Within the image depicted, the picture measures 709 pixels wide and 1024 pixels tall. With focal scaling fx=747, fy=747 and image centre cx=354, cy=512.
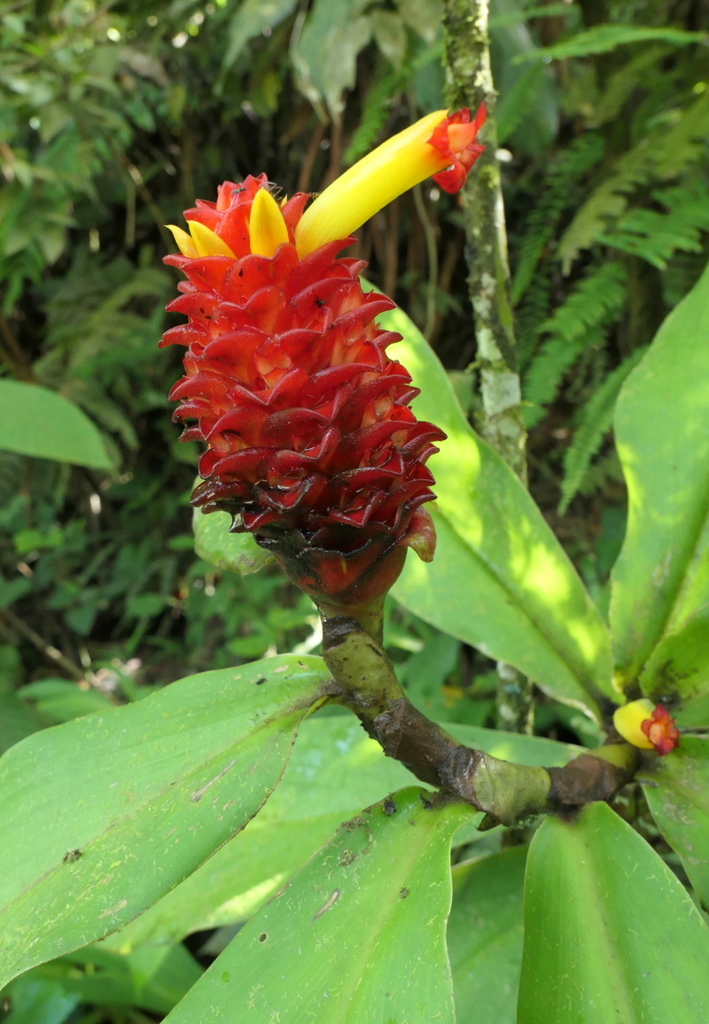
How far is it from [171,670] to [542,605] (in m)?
2.24

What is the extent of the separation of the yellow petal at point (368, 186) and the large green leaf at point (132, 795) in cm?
39

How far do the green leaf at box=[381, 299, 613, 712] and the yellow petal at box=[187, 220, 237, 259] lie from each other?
0.46 meters

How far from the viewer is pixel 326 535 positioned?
1.86 feet

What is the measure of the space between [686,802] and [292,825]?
Answer: 509 mm

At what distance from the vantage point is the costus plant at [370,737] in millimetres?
535

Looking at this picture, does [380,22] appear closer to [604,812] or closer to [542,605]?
[542,605]

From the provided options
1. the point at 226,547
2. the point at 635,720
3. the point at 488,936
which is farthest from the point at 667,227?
the point at 488,936

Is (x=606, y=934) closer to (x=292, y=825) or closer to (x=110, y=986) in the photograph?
(x=292, y=825)

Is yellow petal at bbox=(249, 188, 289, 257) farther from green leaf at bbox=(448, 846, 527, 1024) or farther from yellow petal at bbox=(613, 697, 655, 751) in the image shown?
green leaf at bbox=(448, 846, 527, 1024)

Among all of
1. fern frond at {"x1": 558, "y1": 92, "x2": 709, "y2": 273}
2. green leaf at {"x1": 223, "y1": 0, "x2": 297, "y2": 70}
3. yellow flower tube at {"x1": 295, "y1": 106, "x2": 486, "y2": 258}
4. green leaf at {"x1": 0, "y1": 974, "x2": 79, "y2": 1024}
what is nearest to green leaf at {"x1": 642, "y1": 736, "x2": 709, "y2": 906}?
yellow flower tube at {"x1": 295, "y1": 106, "x2": 486, "y2": 258}

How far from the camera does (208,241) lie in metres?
0.53

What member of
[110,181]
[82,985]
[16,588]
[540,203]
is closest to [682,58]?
[540,203]

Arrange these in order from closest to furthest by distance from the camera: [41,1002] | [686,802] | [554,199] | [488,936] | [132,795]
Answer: [132,795] < [686,802] < [488,936] < [41,1002] < [554,199]

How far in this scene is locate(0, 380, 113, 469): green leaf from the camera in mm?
1602
